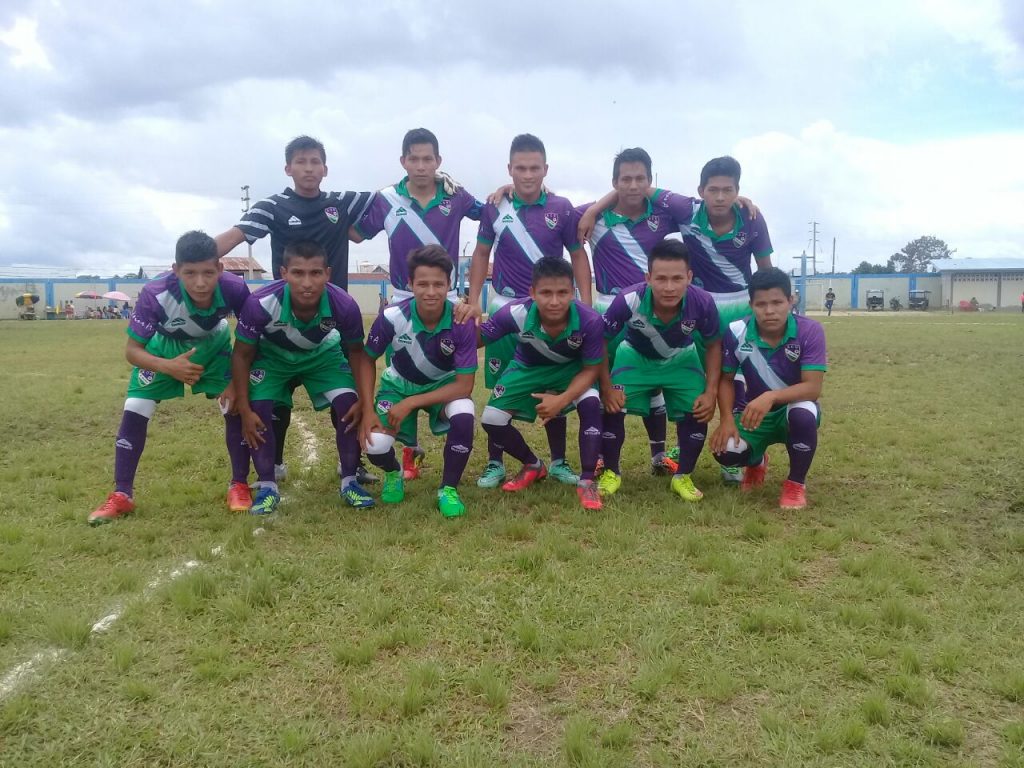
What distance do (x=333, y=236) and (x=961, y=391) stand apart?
770 cm

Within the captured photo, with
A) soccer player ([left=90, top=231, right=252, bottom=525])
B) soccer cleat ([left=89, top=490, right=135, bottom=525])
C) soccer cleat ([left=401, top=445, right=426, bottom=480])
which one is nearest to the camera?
soccer cleat ([left=89, top=490, right=135, bottom=525])

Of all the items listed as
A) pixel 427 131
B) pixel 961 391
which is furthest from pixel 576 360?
pixel 961 391

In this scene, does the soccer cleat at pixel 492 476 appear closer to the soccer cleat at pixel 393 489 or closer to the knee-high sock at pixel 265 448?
the soccer cleat at pixel 393 489

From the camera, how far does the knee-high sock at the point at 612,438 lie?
16.0 feet

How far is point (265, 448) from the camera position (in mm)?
4598

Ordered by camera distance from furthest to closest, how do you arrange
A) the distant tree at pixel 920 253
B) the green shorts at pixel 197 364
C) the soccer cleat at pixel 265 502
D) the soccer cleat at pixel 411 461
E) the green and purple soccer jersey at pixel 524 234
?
1. the distant tree at pixel 920 253
2. the soccer cleat at pixel 411 461
3. the green and purple soccer jersey at pixel 524 234
4. the green shorts at pixel 197 364
5. the soccer cleat at pixel 265 502

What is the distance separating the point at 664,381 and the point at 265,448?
8.45ft

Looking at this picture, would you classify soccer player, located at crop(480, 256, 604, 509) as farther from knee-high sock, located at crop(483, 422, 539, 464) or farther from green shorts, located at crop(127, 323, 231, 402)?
green shorts, located at crop(127, 323, 231, 402)

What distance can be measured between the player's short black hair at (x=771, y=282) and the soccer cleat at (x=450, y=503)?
2152 millimetres

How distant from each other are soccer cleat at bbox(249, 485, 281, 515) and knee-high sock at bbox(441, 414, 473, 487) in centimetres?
103

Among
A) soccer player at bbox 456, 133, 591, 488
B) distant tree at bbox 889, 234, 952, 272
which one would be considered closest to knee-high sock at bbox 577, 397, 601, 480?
soccer player at bbox 456, 133, 591, 488

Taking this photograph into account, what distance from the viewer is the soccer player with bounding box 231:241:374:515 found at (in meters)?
4.43

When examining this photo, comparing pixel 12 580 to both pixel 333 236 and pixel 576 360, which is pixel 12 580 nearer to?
pixel 333 236

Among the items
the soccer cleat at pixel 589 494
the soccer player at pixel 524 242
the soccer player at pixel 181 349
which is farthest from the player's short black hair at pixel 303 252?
the soccer cleat at pixel 589 494
